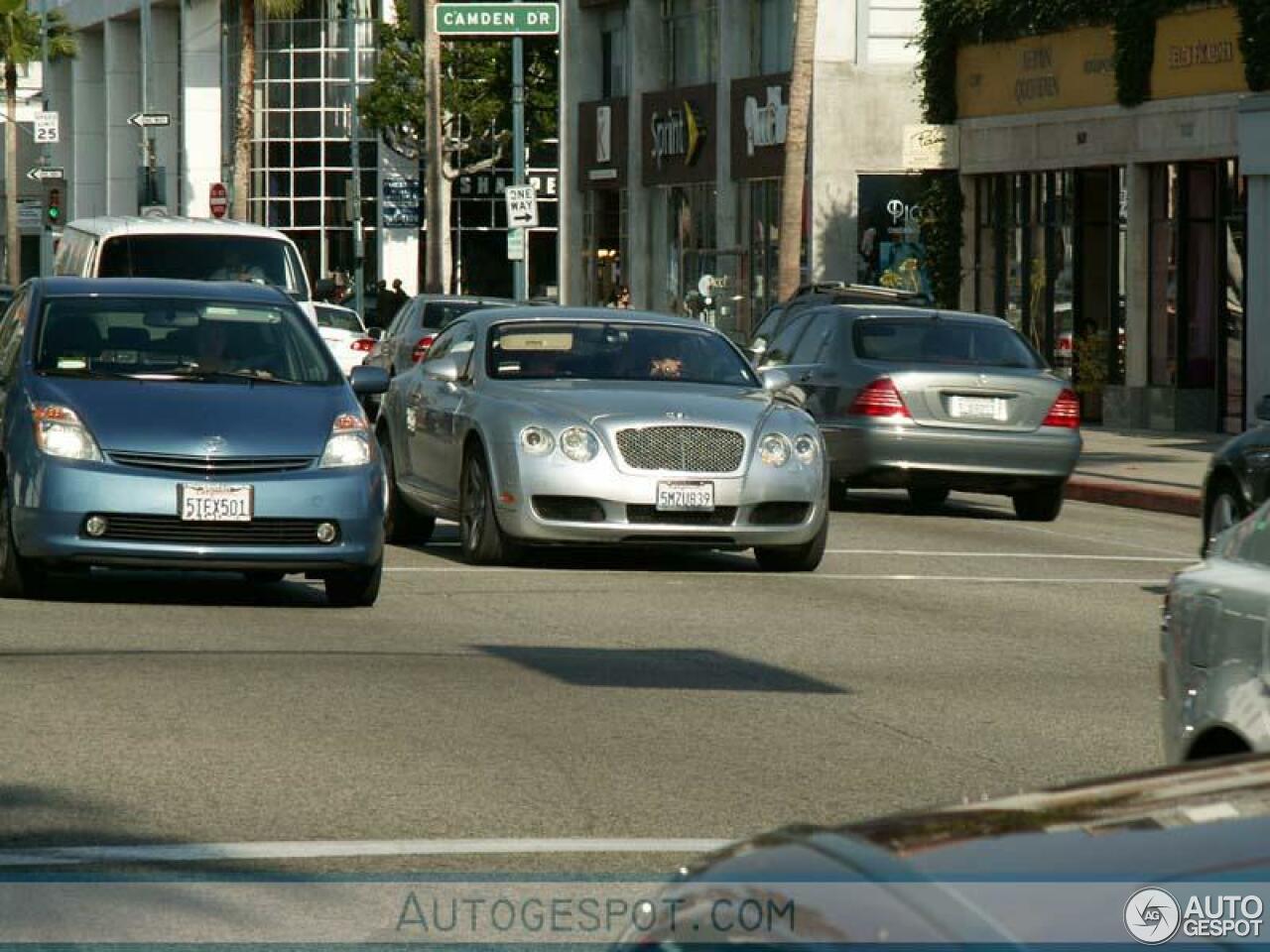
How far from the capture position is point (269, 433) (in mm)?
13203

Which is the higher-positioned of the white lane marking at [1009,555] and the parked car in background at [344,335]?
the parked car in background at [344,335]

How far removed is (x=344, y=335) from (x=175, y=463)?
970 inches

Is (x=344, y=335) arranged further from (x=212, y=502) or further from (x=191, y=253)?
(x=212, y=502)

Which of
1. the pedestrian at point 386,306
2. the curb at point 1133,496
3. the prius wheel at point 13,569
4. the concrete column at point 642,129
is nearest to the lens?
the prius wheel at point 13,569

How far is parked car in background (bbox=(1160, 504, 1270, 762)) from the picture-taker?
5.71 metres

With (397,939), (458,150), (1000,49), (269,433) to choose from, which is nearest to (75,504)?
(269,433)

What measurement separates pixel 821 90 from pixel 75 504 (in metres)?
33.6

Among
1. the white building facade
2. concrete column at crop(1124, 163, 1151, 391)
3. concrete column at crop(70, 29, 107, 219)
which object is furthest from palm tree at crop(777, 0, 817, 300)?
concrete column at crop(70, 29, 107, 219)

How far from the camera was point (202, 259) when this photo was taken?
2591 cm

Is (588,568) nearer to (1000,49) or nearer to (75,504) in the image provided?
(75,504)

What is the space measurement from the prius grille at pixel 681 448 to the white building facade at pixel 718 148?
29280 mm

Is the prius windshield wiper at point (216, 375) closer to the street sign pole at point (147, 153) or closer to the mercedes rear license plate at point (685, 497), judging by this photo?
the mercedes rear license plate at point (685, 497)

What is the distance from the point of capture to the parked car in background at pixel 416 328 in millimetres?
27359

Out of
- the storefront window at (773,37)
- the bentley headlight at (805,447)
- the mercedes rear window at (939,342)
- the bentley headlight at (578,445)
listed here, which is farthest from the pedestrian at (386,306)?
the bentley headlight at (578,445)
